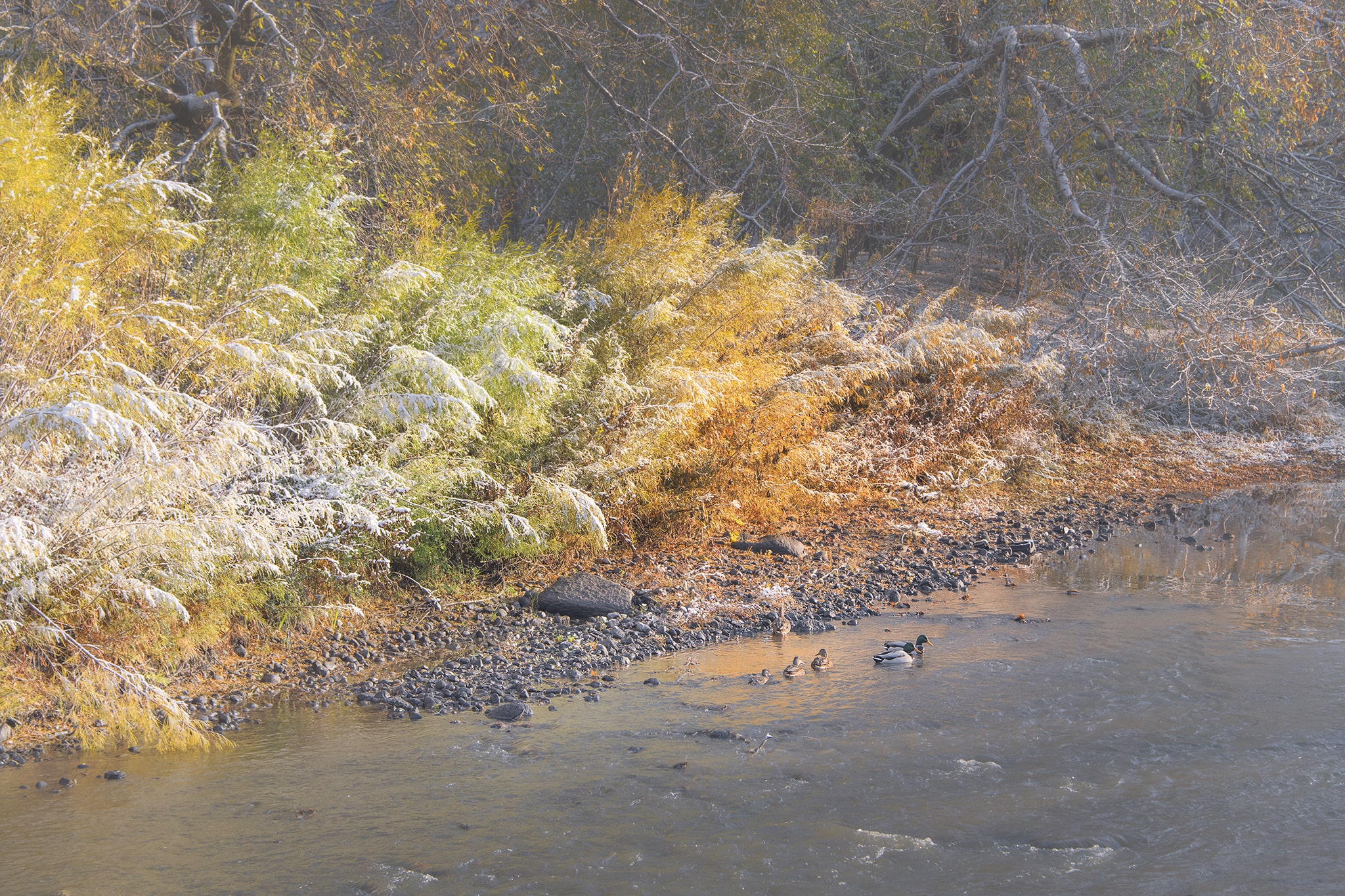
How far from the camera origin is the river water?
4.27m

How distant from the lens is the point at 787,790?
4.99m

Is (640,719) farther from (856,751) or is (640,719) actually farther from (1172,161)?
(1172,161)

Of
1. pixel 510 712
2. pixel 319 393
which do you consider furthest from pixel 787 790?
pixel 319 393

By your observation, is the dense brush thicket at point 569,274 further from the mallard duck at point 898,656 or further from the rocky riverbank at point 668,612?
the mallard duck at point 898,656

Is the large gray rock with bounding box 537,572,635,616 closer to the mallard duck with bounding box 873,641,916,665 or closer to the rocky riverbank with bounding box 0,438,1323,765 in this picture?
the rocky riverbank with bounding box 0,438,1323,765

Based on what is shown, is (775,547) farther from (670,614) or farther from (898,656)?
(898,656)

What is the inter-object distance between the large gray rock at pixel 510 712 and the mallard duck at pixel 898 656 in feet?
7.52

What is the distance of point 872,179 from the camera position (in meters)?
17.0

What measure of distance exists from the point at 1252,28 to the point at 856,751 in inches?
359

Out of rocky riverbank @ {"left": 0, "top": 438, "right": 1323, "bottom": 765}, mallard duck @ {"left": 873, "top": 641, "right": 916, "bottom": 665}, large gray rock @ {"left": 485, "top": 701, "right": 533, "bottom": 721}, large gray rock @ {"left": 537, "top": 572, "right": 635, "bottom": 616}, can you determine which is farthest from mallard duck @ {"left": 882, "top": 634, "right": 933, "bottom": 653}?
large gray rock @ {"left": 485, "top": 701, "right": 533, "bottom": 721}

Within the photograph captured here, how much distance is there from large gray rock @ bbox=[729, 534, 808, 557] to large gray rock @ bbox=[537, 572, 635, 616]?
1.85m

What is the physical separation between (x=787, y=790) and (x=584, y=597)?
124 inches

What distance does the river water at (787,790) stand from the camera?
427 cm

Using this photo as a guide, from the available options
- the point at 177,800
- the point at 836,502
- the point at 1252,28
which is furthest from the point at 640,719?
the point at 1252,28
